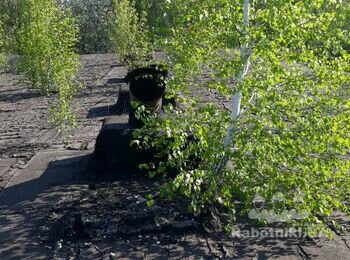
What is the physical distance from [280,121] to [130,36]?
7.26m

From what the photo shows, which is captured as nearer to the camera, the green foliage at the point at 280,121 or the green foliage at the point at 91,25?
the green foliage at the point at 280,121

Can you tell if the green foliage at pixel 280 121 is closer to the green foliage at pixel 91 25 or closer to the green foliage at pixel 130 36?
the green foliage at pixel 130 36

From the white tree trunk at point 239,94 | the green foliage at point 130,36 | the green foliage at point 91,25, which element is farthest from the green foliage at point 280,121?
the green foliage at point 91,25

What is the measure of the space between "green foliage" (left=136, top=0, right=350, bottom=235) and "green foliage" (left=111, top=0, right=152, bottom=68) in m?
5.50

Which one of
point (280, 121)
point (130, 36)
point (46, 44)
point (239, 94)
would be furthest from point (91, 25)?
point (280, 121)

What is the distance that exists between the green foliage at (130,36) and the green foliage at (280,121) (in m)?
5.50

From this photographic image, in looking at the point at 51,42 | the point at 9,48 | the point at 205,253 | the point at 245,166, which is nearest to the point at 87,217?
the point at 205,253

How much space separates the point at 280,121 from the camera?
3.31m

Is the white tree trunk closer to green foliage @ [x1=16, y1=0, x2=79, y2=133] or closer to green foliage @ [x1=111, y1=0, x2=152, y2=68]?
green foliage @ [x1=111, y1=0, x2=152, y2=68]

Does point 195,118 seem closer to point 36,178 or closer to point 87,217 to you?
point 87,217

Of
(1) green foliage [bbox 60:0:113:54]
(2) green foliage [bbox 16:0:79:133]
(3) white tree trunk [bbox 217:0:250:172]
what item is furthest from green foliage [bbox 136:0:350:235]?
(1) green foliage [bbox 60:0:113:54]

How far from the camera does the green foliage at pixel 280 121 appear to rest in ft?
10.6

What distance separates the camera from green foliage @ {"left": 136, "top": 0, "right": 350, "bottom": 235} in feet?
10.6

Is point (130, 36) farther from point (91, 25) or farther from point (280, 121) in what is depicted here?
point (91, 25)
